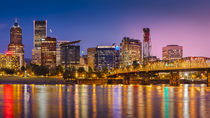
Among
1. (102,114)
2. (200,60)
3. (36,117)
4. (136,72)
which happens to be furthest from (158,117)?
(136,72)

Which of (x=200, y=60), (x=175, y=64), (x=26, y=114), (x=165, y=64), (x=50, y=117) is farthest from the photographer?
(x=165, y=64)

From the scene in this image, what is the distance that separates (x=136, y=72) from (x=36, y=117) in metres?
165

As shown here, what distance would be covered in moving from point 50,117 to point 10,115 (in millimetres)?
3680

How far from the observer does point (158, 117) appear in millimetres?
29734

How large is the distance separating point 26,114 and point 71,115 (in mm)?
3931

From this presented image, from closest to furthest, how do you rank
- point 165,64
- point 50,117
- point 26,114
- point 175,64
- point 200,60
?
point 50,117
point 26,114
point 200,60
point 175,64
point 165,64

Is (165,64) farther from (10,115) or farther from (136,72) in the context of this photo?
(10,115)

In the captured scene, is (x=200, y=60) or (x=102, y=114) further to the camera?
(x=200, y=60)

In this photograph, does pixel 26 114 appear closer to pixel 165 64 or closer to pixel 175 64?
pixel 175 64

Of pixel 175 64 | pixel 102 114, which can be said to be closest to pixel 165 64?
pixel 175 64

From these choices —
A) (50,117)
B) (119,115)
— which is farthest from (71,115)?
(119,115)

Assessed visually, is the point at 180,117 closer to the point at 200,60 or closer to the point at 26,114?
the point at 26,114

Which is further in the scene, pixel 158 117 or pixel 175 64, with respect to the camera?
pixel 175 64

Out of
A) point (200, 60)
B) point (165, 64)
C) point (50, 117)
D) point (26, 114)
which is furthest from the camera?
point (165, 64)
